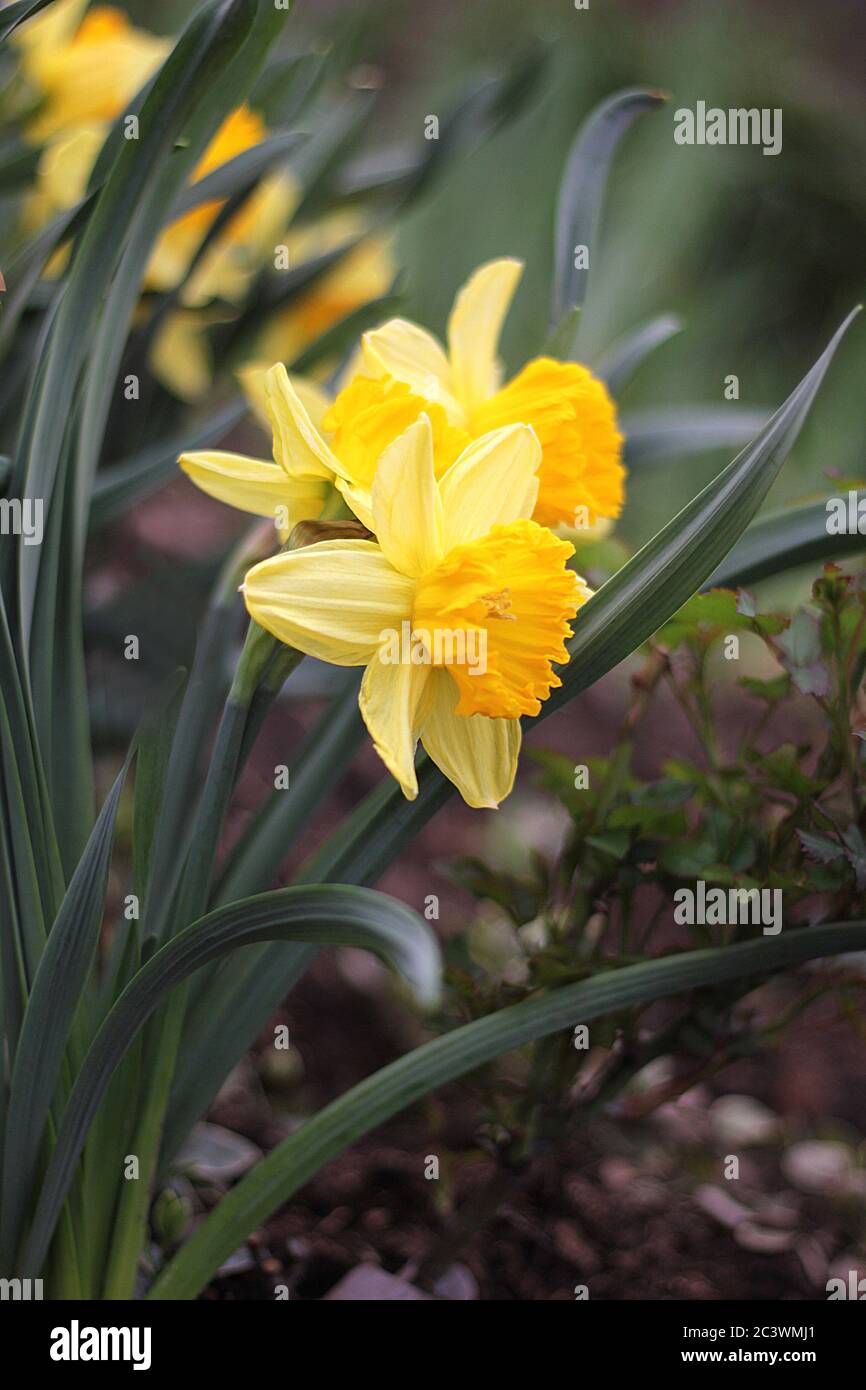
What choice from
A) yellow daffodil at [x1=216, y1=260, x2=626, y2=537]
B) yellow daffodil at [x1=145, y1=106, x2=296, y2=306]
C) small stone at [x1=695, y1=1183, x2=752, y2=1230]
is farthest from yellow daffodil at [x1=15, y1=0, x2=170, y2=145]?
small stone at [x1=695, y1=1183, x2=752, y2=1230]

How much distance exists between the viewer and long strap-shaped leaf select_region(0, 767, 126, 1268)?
610 millimetres

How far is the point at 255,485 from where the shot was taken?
691mm

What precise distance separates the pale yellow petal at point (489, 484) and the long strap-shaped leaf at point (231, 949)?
8.3 inches

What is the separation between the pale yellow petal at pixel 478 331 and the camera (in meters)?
0.79

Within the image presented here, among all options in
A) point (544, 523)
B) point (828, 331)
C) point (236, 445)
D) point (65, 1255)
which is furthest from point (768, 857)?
point (828, 331)

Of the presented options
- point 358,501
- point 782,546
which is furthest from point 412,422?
point 782,546

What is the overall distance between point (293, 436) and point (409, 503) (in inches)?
3.9

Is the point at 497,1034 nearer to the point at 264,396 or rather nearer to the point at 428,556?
the point at 428,556

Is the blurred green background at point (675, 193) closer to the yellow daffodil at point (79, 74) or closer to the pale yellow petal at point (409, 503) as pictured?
the yellow daffodil at point (79, 74)

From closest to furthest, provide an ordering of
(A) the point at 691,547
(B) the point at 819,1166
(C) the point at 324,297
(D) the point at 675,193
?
1. (A) the point at 691,547
2. (B) the point at 819,1166
3. (C) the point at 324,297
4. (D) the point at 675,193

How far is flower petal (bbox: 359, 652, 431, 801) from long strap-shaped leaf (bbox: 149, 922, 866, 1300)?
0.18m

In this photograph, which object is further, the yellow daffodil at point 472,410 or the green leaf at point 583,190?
the green leaf at point 583,190

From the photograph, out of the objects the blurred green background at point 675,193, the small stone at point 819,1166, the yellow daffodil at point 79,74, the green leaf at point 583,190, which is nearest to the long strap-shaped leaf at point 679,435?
the green leaf at point 583,190

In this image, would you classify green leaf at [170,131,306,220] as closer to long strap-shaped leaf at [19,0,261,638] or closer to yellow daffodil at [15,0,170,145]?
long strap-shaped leaf at [19,0,261,638]
